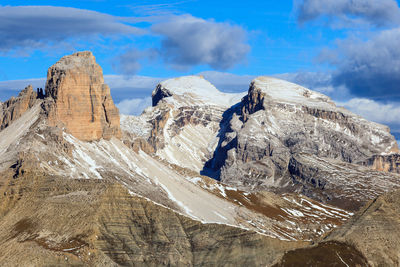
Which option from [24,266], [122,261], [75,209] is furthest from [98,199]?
[24,266]

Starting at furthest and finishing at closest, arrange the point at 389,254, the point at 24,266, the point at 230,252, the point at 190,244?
the point at 190,244
the point at 230,252
the point at 24,266
the point at 389,254

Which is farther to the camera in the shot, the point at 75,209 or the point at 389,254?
the point at 75,209

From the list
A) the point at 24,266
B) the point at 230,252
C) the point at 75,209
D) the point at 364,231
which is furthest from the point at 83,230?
the point at 364,231

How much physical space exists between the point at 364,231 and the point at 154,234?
2549 inches

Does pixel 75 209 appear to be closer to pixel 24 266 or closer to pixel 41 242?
pixel 41 242

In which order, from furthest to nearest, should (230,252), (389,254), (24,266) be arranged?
(230,252) < (24,266) < (389,254)

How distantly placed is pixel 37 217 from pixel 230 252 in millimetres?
54942

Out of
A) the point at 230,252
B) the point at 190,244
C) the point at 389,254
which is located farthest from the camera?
the point at 190,244

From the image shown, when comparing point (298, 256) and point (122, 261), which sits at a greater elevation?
point (298, 256)

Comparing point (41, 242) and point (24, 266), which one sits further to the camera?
point (41, 242)

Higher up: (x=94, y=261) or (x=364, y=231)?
(x=364, y=231)

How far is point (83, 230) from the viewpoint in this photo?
614 ft

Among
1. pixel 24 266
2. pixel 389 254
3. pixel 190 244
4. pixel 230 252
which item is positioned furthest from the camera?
pixel 190 244

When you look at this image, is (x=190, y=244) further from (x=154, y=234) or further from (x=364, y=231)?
(x=364, y=231)
